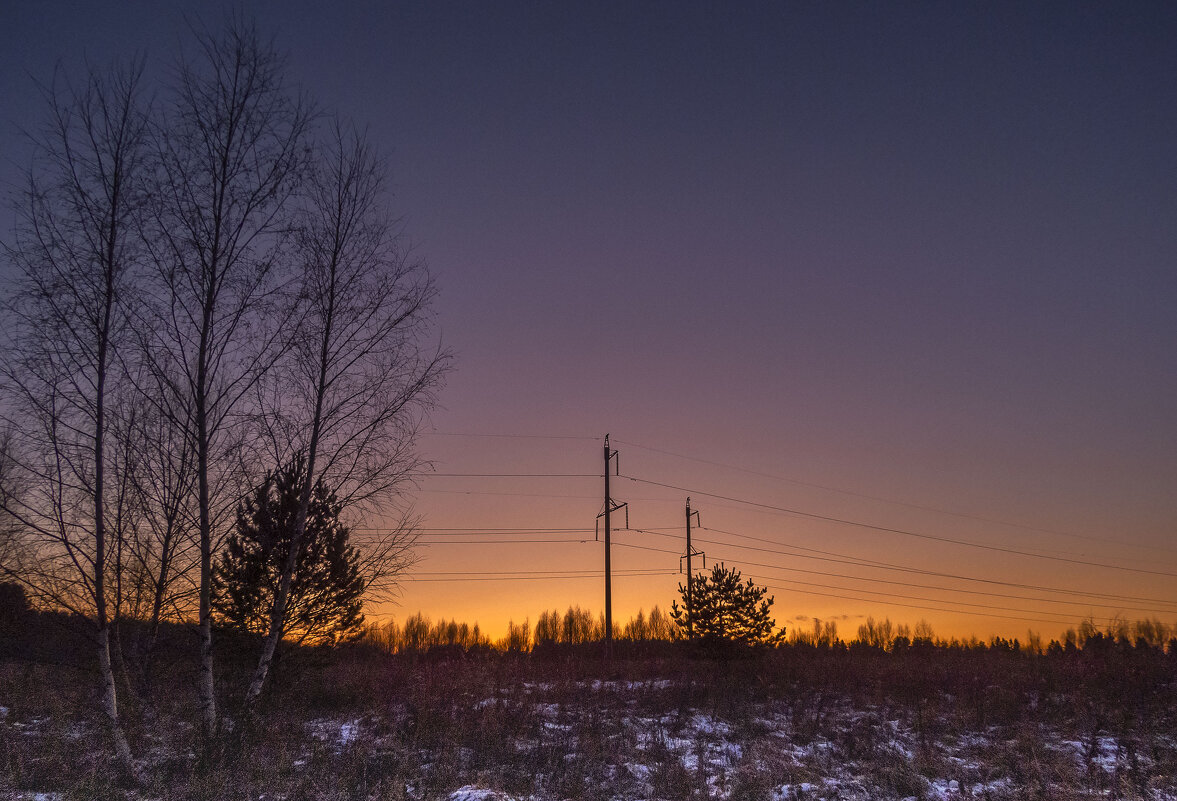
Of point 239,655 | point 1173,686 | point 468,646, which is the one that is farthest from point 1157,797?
point 468,646

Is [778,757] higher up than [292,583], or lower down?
lower down

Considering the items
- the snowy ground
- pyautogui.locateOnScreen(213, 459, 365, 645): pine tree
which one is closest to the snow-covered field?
the snowy ground

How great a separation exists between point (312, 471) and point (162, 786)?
5019 millimetres

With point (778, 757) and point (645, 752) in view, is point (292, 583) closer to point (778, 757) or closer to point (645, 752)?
point (645, 752)

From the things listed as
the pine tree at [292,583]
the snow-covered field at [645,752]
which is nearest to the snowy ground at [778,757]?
the snow-covered field at [645,752]

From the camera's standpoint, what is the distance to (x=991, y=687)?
964 inches

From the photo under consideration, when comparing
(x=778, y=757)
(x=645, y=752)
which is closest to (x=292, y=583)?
(x=645, y=752)

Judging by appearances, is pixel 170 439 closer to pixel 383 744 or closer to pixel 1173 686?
pixel 383 744

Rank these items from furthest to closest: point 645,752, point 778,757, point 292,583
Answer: point 292,583 < point 645,752 < point 778,757

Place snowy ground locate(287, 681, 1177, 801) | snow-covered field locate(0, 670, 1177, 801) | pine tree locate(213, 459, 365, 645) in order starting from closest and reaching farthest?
snow-covered field locate(0, 670, 1177, 801) < snowy ground locate(287, 681, 1177, 801) < pine tree locate(213, 459, 365, 645)

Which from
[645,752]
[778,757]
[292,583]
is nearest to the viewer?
[778,757]

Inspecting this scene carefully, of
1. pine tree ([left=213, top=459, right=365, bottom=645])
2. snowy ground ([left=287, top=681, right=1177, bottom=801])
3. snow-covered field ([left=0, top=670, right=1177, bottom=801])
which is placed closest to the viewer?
snow-covered field ([left=0, top=670, right=1177, bottom=801])

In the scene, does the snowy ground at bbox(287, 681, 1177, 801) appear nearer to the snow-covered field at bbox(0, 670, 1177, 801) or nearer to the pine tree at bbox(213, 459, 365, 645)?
the snow-covered field at bbox(0, 670, 1177, 801)

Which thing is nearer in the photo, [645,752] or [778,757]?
[778,757]
